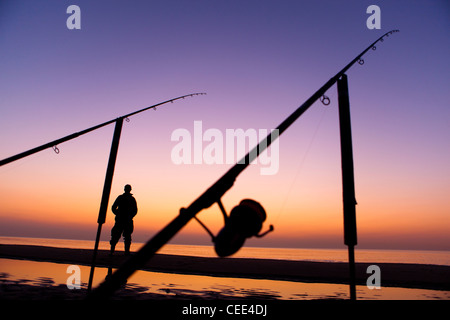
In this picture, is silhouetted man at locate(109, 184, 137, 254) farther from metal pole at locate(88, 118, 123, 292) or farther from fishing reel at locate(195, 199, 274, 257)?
fishing reel at locate(195, 199, 274, 257)

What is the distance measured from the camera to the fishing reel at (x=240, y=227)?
2824 mm

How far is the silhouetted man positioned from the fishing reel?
8.60 meters

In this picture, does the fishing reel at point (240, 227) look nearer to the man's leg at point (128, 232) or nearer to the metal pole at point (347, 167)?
the metal pole at point (347, 167)

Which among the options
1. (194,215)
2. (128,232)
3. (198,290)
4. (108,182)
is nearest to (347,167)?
(194,215)

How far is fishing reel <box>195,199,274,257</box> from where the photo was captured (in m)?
2.82

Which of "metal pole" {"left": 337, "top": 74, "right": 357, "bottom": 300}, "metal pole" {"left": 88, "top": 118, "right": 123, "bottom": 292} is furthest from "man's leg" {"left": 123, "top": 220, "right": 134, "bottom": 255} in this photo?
"metal pole" {"left": 337, "top": 74, "right": 357, "bottom": 300}

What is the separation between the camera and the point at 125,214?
10883 millimetres

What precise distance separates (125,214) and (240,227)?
8931 millimetres

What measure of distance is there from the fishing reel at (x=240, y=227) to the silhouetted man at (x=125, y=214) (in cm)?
860

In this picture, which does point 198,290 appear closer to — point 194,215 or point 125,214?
point 125,214
